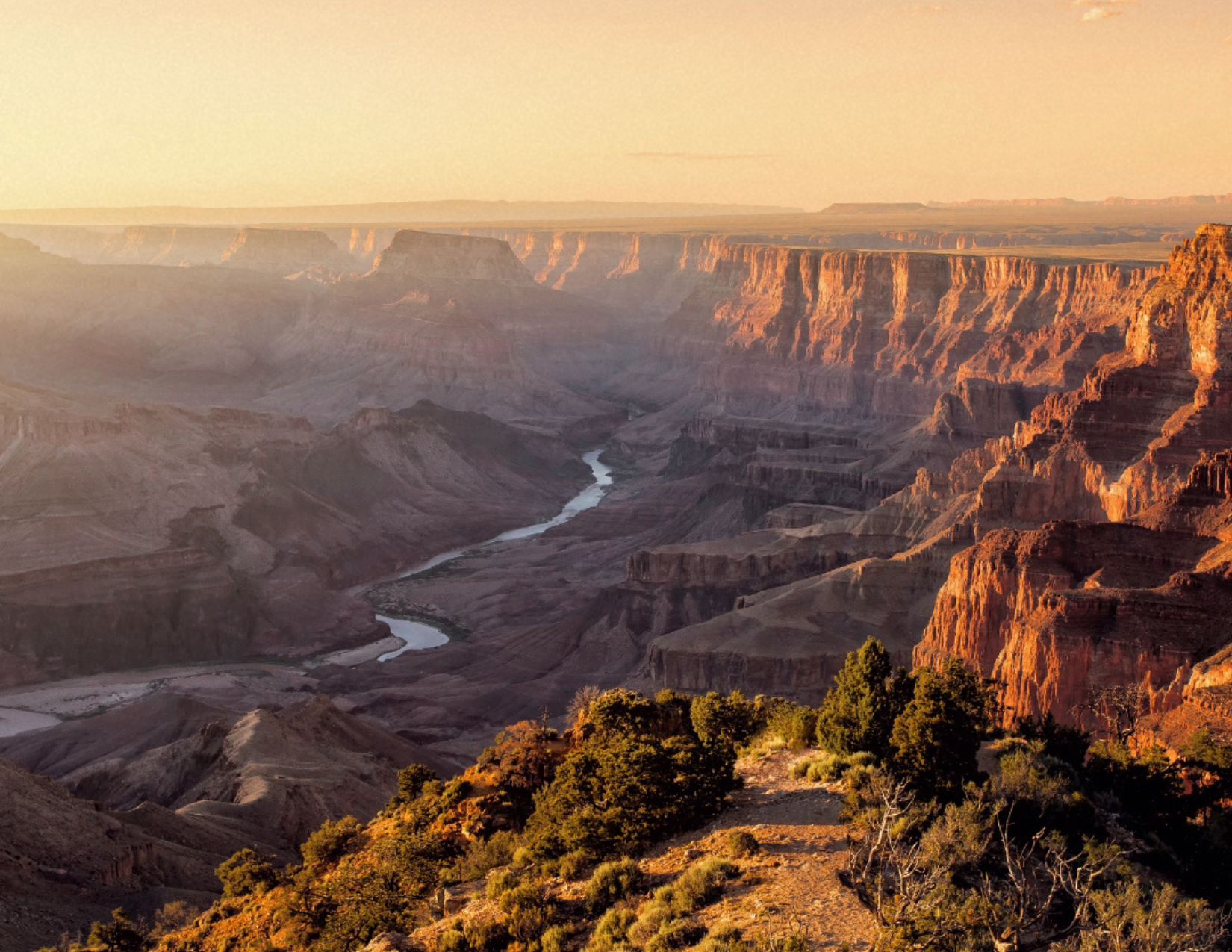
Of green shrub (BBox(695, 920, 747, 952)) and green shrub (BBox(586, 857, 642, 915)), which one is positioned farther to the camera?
green shrub (BBox(586, 857, 642, 915))

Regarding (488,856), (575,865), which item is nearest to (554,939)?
(575,865)

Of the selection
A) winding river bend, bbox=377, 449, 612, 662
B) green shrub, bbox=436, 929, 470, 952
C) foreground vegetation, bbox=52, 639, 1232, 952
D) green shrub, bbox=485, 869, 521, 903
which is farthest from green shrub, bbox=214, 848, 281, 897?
winding river bend, bbox=377, 449, 612, 662

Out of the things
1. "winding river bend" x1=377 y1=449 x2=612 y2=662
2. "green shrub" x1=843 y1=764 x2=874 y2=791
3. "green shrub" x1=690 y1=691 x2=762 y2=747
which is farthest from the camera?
"winding river bend" x1=377 y1=449 x2=612 y2=662

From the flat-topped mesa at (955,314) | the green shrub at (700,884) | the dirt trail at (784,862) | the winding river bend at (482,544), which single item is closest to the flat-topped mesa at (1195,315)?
the dirt trail at (784,862)

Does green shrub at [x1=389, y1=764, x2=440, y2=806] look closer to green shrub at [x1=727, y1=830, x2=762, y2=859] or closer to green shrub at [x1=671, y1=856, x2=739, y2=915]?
green shrub at [x1=727, y1=830, x2=762, y2=859]

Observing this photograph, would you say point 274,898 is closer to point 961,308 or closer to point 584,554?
point 584,554

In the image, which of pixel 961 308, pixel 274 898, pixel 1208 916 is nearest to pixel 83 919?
pixel 274 898
